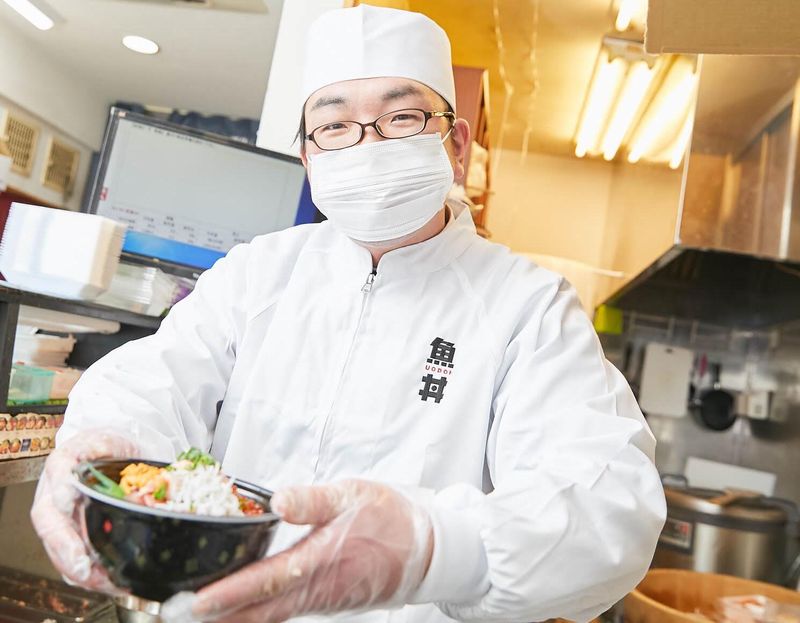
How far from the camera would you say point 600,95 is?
325cm

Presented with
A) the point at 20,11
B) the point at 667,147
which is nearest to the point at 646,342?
the point at 667,147

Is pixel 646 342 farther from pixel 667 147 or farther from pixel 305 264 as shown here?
pixel 305 264

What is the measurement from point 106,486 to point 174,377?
17.9 inches

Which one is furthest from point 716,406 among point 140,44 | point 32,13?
point 32,13

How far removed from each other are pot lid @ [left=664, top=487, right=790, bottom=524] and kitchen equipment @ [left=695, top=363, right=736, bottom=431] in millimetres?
937

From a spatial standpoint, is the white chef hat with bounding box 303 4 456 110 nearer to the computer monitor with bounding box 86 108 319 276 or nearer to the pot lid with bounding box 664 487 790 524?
the computer monitor with bounding box 86 108 319 276

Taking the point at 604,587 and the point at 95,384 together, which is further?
the point at 95,384

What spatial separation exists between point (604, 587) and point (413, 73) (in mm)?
971

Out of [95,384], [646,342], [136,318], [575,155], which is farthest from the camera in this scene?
[575,155]

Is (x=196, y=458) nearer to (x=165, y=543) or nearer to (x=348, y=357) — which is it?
(x=165, y=543)

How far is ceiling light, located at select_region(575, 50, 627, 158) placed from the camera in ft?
9.68

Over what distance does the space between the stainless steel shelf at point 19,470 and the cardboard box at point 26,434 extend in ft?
0.04

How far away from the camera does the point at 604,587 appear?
0.88 metres

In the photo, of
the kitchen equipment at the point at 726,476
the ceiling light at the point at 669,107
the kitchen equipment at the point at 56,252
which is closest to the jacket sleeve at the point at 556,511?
the kitchen equipment at the point at 56,252
